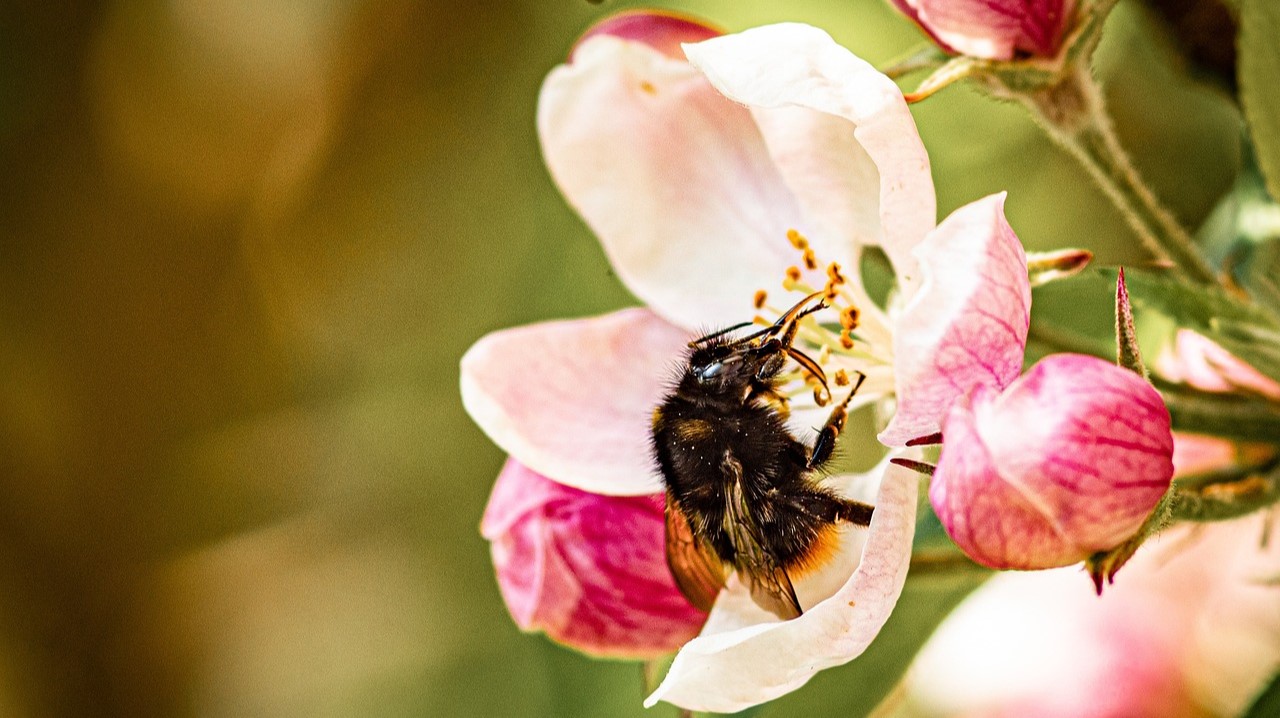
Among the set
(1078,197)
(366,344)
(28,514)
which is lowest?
(28,514)

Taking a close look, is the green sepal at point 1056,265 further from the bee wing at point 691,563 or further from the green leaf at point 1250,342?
the bee wing at point 691,563

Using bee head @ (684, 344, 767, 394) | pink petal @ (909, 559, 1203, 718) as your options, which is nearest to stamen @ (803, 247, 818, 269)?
bee head @ (684, 344, 767, 394)

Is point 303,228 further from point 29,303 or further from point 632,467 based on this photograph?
point 632,467

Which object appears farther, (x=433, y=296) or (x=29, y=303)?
(x=29, y=303)

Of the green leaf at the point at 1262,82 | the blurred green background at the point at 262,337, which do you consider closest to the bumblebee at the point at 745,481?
the green leaf at the point at 1262,82

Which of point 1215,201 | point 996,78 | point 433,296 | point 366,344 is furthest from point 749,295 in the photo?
point 366,344

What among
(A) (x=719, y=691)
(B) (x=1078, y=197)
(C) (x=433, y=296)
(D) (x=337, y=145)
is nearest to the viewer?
(A) (x=719, y=691)

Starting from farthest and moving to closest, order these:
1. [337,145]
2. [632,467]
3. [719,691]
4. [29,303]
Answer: [29,303]
[337,145]
[632,467]
[719,691]

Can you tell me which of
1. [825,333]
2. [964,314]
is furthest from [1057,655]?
[964,314]
